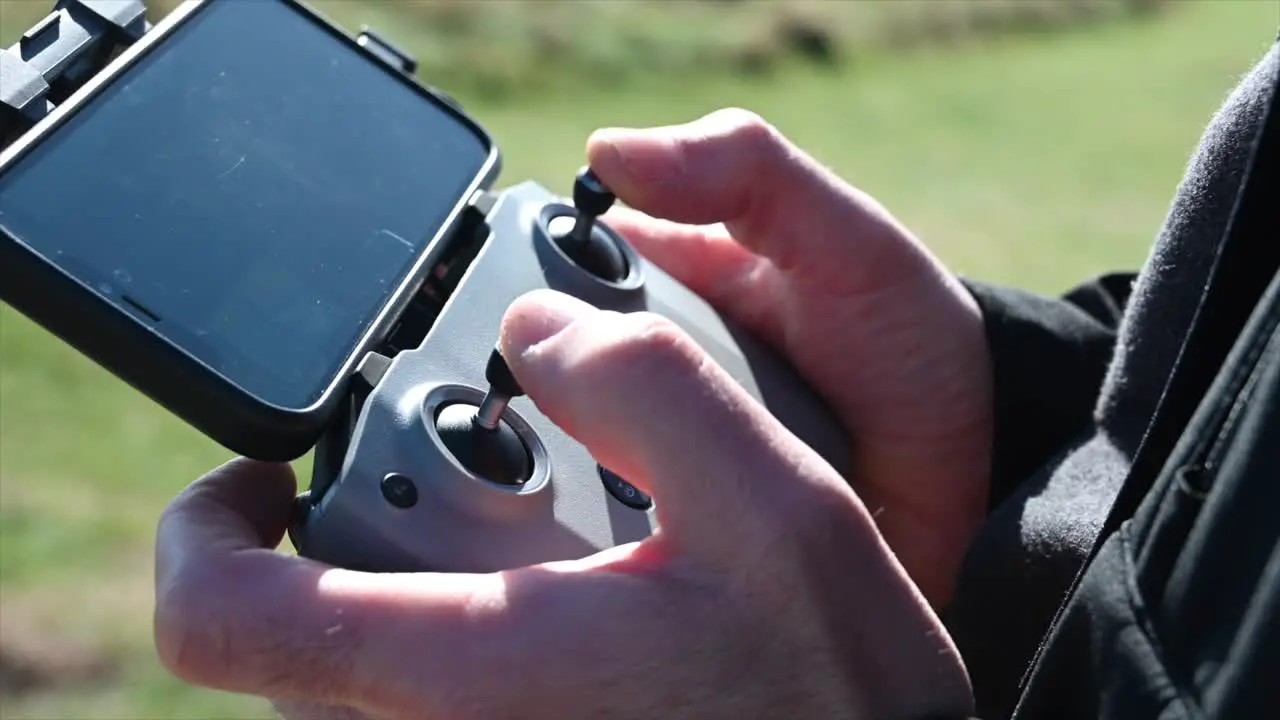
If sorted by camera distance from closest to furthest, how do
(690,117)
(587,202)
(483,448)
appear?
(483,448)
(587,202)
(690,117)

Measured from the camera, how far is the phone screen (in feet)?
2.14

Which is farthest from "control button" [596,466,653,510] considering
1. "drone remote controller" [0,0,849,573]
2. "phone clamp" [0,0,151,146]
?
"phone clamp" [0,0,151,146]

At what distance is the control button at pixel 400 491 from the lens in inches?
24.7

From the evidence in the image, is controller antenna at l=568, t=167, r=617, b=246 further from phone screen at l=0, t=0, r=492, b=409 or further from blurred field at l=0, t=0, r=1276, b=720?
blurred field at l=0, t=0, r=1276, b=720

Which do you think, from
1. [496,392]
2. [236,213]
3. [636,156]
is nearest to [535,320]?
[496,392]

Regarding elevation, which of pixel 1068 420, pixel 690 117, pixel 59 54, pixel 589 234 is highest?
pixel 59 54

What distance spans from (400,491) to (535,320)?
0.10 m

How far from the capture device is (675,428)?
0.58 metres

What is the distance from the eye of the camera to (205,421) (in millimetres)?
645

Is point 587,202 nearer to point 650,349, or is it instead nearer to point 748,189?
point 748,189

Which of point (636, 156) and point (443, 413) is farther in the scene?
point (636, 156)

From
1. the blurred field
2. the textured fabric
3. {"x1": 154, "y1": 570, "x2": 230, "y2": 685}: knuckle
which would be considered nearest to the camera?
{"x1": 154, "y1": 570, "x2": 230, "y2": 685}: knuckle

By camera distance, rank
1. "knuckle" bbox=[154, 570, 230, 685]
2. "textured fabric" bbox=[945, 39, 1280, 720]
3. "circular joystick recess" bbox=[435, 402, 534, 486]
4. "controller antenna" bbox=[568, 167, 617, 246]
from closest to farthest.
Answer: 1. "knuckle" bbox=[154, 570, 230, 685]
2. "circular joystick recess" bbox=[435, 402, 534, 486]
3. "textured fabric" bbox=[945, 39, 1280, 720]
4. "controller antenna" bbox=[568, 167, 617, 246]

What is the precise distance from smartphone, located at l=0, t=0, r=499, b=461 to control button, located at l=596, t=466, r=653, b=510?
0.49 ft
